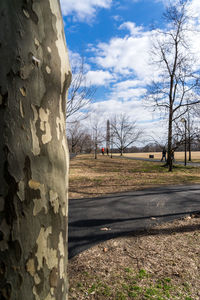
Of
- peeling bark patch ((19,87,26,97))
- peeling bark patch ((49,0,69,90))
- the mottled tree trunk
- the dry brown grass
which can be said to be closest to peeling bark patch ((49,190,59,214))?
the mottled tree trunk

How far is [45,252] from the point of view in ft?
2.91

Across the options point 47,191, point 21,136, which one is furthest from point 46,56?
point 47,191

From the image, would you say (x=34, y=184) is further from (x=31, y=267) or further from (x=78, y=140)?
(x=78, y=140)

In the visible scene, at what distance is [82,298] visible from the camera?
227cm

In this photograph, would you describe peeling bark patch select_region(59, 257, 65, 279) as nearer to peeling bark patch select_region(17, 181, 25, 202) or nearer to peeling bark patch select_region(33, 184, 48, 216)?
peeling bark patch select_region(33, 184, 48, 216)

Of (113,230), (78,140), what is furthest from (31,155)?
(78,140)

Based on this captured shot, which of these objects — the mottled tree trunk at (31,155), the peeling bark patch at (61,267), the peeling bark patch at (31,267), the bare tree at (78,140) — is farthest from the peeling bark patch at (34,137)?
the bare tree at (78,140)

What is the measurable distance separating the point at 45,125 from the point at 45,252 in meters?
0.63

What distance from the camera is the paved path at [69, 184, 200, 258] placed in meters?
3.89

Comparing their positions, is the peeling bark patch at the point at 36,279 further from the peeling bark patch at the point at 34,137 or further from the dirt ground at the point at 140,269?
the dirt ground at the point at 140,269

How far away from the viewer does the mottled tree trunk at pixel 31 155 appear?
2.66 ft

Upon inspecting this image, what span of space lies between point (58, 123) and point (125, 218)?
4328 millimetres

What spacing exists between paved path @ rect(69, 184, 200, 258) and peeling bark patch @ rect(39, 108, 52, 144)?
296cm

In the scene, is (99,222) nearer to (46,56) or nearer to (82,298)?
(82,298)
